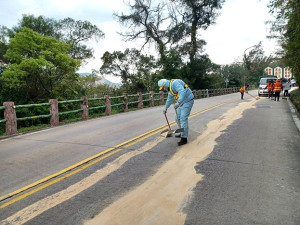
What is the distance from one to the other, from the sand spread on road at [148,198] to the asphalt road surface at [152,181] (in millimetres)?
12

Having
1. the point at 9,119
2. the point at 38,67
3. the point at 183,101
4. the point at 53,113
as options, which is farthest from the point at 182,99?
the point at 38,67

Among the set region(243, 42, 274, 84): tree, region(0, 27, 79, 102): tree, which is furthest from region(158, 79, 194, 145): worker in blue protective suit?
region(243, 42, 274, 84): tree

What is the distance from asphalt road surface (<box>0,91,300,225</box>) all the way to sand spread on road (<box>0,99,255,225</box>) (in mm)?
12

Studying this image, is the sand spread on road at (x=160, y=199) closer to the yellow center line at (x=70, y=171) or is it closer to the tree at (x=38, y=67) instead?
the yellow center line at (x=70, y=171)

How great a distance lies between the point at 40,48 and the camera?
17.0 meters

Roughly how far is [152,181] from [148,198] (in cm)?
60

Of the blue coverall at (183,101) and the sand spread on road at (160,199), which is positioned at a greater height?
the blue coverall at (183,101)

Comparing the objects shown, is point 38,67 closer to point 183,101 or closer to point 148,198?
point 183,101

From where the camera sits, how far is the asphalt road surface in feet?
10.6

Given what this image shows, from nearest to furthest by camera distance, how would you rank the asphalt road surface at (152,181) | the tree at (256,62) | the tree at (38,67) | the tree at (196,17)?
the asphalt road surface at (152,181), the tree at (38,67), the tree at (196,17), the tree at (256,62)

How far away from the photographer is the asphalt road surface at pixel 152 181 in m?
3.24

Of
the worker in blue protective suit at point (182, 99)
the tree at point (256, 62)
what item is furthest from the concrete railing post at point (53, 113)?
the tree at point (256, 62)

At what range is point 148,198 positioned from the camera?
366 centimetres

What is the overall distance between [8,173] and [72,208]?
2.06 metres
